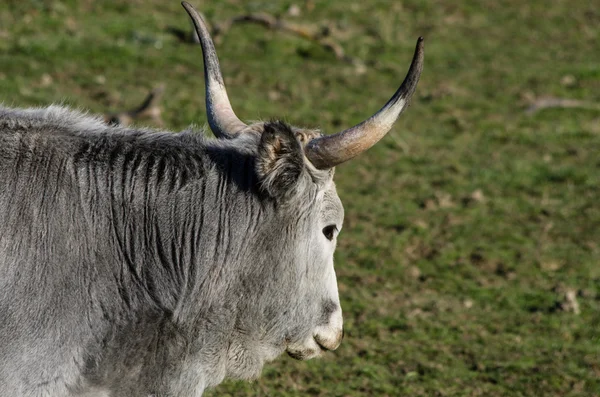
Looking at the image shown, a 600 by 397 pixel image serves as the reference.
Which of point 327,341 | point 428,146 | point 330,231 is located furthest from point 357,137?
point 428,146

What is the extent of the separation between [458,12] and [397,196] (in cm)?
700

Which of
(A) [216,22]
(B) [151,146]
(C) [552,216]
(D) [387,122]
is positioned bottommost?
(A) [216,22]

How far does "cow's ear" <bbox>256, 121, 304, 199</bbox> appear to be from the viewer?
4609 mm

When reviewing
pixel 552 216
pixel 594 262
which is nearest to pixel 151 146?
pixel 594 262

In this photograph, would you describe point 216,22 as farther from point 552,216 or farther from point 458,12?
point 552,216

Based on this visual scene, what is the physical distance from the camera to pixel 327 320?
5195 mm

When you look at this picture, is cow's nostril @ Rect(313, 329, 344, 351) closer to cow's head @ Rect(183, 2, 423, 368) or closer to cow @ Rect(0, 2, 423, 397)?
cow's head @ Rect(183, 2, 423, 368)

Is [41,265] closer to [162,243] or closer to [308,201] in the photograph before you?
[162,243]

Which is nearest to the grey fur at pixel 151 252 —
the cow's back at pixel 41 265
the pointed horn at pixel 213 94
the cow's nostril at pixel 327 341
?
the cow's back at pixel 41 265

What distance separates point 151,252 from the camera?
4773 mm

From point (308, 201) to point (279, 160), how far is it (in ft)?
1.11

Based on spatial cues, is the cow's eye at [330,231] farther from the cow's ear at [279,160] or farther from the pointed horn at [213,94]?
the pointed horn at [213,94]

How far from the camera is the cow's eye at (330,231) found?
16.6 ft

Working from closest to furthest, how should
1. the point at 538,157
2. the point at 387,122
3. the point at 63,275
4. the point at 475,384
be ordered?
the point at 63,275, the point at 387,122, the point at 475,384, the point at 538,157
